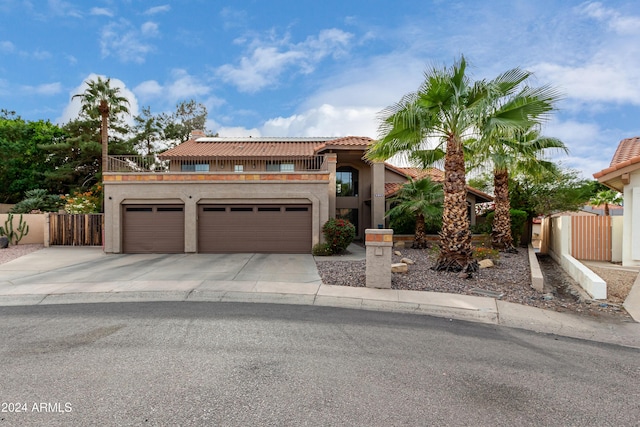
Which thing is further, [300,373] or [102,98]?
[102,98]

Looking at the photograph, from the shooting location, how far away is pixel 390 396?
144 inches

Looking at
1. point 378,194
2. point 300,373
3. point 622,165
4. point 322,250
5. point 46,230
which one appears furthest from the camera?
point 378,194

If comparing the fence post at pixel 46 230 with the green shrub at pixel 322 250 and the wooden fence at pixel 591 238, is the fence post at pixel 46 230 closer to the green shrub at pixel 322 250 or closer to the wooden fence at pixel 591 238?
the green shrub at pixel 322 250

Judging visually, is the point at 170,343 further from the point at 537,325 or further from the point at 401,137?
the point at 401,137

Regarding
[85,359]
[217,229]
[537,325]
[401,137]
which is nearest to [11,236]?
[217,229]

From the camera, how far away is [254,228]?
16047 mm

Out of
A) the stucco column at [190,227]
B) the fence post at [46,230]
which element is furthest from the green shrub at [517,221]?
the fence post at [46,230]

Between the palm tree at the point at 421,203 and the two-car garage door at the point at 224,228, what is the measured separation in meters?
4.85

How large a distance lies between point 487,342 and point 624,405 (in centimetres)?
191

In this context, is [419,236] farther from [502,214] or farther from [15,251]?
[15,251]

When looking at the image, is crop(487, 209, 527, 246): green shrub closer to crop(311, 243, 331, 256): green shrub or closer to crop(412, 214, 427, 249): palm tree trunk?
crop(412, 214, 427, 249): palm tree trunk

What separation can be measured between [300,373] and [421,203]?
13.2 m

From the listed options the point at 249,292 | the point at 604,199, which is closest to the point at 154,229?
the point at 249,292

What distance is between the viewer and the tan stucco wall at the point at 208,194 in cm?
1588
